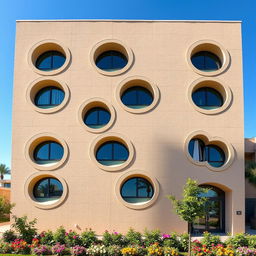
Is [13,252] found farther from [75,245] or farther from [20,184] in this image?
[20,184]

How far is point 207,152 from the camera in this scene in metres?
18.6

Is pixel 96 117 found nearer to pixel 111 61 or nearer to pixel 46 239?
pixel 111 61

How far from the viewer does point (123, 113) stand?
17.9 m

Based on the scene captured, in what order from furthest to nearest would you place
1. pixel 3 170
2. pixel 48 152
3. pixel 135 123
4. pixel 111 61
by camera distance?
pixel 3 170 → pixel 111 61 → pixel 48 152 → pixel 135 123

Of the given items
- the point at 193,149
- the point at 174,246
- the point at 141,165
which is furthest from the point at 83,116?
the point at 174,246

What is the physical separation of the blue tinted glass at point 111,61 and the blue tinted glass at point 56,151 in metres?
7.33

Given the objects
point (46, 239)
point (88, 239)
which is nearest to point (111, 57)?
point (88, 239)

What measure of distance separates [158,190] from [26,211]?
9.94 m

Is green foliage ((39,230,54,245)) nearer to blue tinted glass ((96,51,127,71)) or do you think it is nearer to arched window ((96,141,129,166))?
arched window ((96,141,129,166))

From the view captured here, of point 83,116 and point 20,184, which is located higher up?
point 83,116

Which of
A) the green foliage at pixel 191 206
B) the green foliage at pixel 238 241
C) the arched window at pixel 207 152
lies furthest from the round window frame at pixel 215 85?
the green foliage at pixel 238 241

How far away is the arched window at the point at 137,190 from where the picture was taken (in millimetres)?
17766

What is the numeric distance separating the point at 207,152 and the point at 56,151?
39.6 ft

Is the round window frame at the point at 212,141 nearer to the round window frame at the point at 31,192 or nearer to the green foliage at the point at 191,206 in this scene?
the green foliage at the point at 191,206
